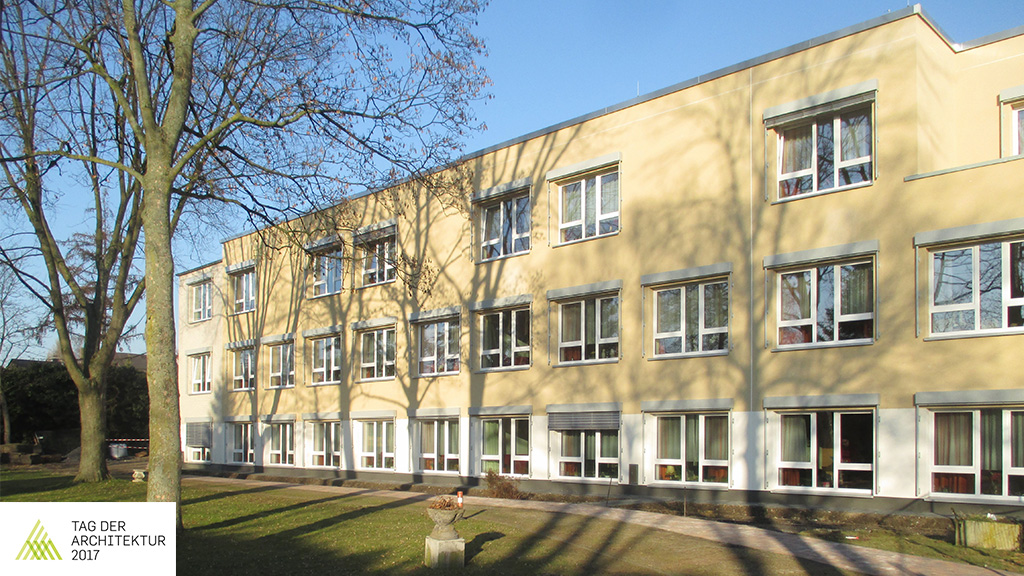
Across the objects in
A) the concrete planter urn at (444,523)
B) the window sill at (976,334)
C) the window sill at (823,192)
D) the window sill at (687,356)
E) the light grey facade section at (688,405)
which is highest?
the window sill at (823,192)

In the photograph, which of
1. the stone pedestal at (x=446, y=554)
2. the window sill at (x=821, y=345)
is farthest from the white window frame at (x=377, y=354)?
the stone pedestal at (x=446, y=554)

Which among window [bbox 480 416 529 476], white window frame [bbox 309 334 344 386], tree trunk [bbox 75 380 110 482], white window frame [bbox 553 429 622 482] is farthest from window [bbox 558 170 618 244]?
tree trunk [bbox 75 380 110 482]

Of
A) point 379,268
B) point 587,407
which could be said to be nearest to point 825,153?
point 587,407

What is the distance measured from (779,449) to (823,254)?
4.27 meters

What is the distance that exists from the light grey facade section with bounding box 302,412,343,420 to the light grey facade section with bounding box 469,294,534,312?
8335 millimetres

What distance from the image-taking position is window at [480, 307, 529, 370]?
76.6 ft

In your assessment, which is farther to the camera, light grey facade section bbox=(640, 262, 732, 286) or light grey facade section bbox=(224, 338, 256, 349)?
light grey facade section bbox=(224, 338, 256, 349)

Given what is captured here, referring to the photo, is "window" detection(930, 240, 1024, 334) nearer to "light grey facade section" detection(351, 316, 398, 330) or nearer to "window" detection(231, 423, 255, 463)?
"light grey facade section" detection(351, 316, 398, 330)

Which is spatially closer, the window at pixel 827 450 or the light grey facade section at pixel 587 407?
the window at pixel 827 450

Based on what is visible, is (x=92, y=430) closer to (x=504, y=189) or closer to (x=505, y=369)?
(x=505, y=369)

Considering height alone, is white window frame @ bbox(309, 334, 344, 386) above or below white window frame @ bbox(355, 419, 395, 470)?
above

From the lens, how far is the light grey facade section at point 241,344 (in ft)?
116

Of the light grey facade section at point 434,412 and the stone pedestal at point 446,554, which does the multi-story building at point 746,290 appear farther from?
the stone pedestal at point 446,554

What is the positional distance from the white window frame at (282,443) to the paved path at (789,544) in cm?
1686
